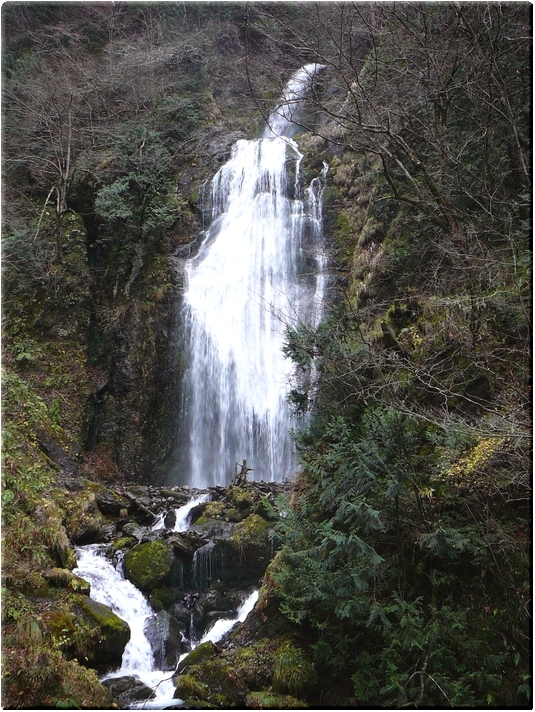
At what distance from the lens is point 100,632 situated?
19.3 feet

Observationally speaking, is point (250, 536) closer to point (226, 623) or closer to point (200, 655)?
point (226, 623)

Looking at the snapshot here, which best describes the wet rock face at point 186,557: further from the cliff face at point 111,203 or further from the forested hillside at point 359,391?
the cliff face at point 111,203

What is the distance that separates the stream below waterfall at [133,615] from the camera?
581 cm

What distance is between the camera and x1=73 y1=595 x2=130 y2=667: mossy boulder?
18.9 ft

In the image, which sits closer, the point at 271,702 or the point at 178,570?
the point at 271,702

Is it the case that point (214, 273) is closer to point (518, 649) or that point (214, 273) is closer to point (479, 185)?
point (479, 185)

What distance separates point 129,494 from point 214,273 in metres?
7.69

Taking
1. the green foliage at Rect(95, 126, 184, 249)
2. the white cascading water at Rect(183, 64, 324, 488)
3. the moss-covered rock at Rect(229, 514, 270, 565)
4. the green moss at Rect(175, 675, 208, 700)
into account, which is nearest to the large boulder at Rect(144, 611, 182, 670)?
the green moss at Rect(175, 675, 208, 700)

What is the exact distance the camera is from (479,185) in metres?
7.15

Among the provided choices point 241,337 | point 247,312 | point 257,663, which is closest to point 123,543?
point 257,663

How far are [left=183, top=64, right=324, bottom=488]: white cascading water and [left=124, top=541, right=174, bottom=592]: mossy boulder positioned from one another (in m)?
4.91

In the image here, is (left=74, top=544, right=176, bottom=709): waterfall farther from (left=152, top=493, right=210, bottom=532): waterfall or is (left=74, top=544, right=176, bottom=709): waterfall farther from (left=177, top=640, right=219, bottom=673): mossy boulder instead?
(left=152, top=493, right=210, bottom=532): waterfall

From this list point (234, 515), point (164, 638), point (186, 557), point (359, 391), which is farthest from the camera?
point (234, 515)

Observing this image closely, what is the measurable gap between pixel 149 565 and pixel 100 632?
1.79 metres
